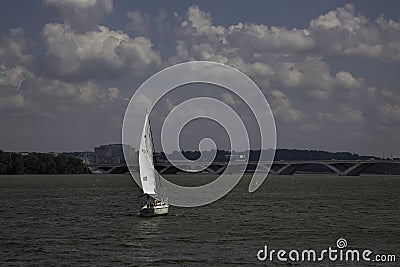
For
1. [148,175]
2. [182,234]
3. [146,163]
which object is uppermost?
[146,163]

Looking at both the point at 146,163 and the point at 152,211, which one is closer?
the point at 152,211

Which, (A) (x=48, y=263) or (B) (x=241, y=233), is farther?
(B) (x=241, y=233)

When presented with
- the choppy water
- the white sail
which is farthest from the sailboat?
the choppy water

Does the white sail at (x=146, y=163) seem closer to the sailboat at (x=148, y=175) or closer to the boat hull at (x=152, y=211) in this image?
the sailboat at (x=148, y=175)

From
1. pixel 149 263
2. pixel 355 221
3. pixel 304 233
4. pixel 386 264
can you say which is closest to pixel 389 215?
pixel 355 221

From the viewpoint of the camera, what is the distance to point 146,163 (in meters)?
65.4

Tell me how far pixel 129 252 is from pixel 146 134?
2414cm

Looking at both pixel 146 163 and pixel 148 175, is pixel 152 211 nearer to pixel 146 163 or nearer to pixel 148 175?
pixel 148 175

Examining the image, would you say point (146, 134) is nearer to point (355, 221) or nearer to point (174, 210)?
point (174, 210)

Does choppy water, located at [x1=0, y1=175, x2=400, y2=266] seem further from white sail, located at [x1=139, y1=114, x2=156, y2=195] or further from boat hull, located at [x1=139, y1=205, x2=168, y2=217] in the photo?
white sail, located at [x1=139, y1=114, x2=156, y2=195]

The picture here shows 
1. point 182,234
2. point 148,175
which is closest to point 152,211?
point 148,175

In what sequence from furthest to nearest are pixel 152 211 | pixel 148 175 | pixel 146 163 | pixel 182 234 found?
pixel 148 175
pixel 146 163
pixel 152 211
pixel 182 234

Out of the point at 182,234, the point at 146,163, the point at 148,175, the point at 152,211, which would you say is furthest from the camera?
the point at 148,175

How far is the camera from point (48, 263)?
125 feet
